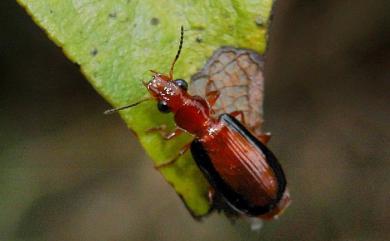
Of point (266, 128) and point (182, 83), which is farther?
point (266, 128)

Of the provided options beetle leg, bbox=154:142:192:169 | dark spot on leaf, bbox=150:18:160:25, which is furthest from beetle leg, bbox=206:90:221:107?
dark spot on leaf, bbox=150:18:160:25

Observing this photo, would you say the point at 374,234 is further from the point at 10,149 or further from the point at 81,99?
the point at 10,149

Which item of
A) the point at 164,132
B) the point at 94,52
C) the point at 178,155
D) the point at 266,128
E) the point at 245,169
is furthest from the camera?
the point at 266,128

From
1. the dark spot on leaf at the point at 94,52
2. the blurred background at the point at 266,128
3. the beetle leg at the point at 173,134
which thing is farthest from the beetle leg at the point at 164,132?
the blurred background at the point at 266,128

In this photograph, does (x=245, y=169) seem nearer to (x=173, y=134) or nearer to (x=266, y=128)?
(x=173, y=134)

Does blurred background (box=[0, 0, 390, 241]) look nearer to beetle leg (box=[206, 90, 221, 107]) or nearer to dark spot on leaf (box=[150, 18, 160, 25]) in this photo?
beetle leg (box=[206, 90, 221, 107])

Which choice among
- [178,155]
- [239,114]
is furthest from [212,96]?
[178,155]

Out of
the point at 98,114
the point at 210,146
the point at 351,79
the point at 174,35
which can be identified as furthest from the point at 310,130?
the point at 174,35
